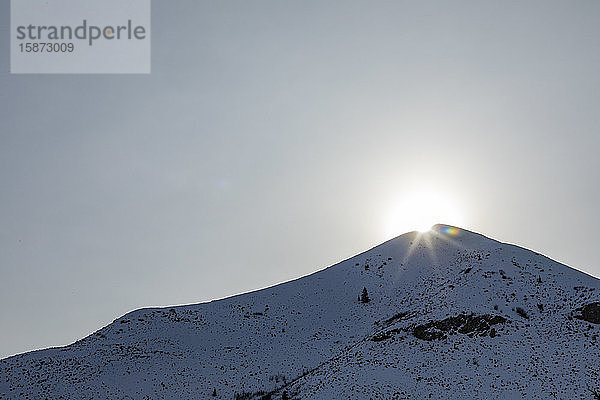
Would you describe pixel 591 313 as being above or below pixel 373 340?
above

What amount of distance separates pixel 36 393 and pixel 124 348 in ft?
34.0

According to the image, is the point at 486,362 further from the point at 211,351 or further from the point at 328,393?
the point at 211,351

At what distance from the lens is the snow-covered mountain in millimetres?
38969

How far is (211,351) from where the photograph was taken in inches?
2263

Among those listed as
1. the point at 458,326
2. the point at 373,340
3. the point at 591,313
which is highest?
the point at 591,313

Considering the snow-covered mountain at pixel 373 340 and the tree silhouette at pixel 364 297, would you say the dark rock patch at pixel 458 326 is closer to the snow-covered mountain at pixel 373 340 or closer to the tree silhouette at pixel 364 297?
the snow-covered mountain at pixel 373 340

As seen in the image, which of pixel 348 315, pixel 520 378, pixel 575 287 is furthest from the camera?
pixel 348 315

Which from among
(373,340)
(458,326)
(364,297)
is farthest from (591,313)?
(364,297)

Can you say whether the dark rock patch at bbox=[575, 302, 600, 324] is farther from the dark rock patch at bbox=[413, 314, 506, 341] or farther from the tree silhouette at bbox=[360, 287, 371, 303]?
the tree silhouette at bbox=[360, 287, 371, 303]

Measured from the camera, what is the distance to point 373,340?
47219mm

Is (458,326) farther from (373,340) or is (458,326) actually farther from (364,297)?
(364,297)

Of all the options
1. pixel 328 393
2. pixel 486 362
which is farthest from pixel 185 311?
pixel 486 362

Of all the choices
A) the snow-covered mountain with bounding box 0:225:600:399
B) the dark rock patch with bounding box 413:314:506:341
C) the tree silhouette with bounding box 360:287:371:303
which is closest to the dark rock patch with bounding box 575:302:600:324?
the snow-covered mountain with bounding box 0:225:600:399

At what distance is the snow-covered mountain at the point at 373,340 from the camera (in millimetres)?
38969
